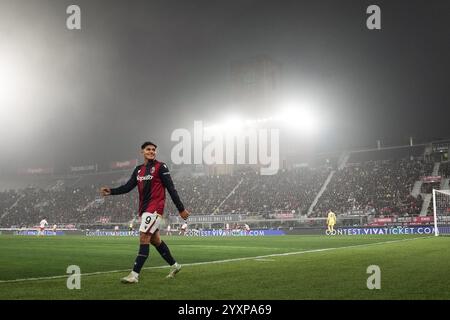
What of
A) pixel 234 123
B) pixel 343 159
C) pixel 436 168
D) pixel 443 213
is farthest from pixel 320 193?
pixel 443 213

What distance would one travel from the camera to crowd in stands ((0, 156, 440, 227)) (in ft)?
147

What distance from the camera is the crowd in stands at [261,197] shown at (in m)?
44.8

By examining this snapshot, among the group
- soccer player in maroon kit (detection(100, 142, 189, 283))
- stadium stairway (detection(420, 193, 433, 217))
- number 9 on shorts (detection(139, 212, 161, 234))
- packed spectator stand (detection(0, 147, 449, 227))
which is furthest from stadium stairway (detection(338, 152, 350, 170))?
number 9 on shorts (detection(139, 212, 161, 234))

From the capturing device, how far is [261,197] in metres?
53.6

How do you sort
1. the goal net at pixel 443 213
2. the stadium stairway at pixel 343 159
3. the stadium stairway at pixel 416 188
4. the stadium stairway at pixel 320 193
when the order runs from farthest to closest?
the stadium stairway at pixel 343 159, the stadium stairway at pixel 320 193, the stadium stairway at pixel 416 188, the goal net at pixel 443 213

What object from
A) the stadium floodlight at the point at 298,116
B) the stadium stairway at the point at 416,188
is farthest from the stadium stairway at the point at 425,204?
the stadium floodlight at the point at 298,116

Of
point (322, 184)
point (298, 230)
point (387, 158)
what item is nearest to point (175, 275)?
point (298, 230)

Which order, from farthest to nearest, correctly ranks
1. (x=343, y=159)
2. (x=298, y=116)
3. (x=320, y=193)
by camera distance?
(x=343, y=159) < (x=298, y=116) < (x=320, y=193)

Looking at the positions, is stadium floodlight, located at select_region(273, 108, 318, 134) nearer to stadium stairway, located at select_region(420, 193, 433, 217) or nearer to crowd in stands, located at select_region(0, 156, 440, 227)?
crowd in stands, located at select_region(0, 156, 440, 227)

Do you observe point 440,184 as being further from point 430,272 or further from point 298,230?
point 430,272

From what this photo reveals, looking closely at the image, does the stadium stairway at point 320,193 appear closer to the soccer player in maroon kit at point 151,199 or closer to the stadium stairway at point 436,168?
the stadium stairway at point 436,168

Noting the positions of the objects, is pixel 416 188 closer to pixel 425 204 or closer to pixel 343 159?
pixel 425 204

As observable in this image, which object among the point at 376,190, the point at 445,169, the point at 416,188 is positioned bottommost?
the point at 376,190
